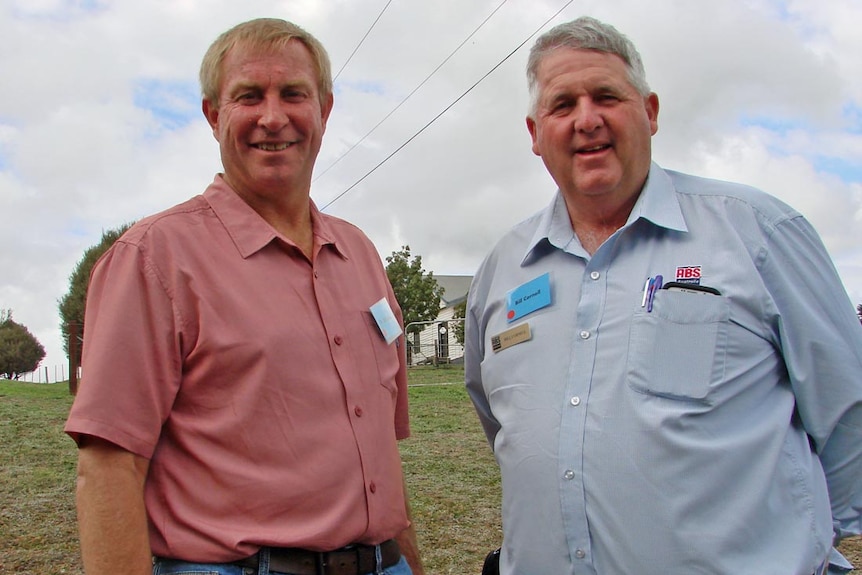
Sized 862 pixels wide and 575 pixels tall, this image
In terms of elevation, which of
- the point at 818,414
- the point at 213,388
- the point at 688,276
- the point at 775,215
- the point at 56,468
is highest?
the point at 775,215

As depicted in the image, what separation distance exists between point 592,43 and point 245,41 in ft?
3.28

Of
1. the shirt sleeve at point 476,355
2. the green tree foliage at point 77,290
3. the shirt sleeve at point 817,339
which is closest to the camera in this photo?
the shirt sleeve at point 817,339

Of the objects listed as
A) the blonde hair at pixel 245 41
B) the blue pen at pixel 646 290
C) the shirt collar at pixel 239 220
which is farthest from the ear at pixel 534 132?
the shirt collar at pixel 239 220

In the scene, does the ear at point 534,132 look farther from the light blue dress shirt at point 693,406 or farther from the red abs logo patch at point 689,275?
the red abs logo patch at point 689,275

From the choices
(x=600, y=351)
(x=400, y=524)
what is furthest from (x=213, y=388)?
(x=600, y=351)

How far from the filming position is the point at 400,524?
88.9 inches

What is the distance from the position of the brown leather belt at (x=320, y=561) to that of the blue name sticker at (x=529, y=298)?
80 cm

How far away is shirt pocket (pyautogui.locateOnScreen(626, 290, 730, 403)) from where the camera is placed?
2.03 m

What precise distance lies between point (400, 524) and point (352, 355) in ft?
1.61

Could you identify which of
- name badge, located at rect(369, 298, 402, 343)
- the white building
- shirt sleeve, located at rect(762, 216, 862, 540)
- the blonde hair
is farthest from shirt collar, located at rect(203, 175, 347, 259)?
the white building

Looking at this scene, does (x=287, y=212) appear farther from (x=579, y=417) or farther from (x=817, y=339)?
(x=817, y=339)

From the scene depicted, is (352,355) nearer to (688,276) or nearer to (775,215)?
(688,276)

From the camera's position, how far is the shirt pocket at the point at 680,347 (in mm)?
2033

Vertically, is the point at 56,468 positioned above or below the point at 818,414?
below
